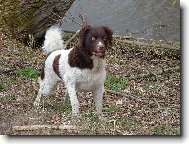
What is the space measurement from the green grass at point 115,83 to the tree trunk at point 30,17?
6.76 ft

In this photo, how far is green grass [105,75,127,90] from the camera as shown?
8297mm

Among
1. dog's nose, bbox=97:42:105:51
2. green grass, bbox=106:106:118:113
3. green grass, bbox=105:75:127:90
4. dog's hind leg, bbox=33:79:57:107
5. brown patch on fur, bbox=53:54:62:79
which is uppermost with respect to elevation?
dog's nose, bbox=97:42:105:51

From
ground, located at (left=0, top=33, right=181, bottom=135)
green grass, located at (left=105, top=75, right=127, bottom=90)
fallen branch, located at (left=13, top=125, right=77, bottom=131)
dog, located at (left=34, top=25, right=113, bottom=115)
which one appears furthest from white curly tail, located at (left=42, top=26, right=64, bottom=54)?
fallen branch, located at (left=13, top=125, right=77, bottom=131)

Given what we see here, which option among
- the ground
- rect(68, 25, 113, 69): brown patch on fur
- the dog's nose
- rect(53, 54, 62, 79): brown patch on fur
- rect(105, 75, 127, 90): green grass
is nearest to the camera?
the ground

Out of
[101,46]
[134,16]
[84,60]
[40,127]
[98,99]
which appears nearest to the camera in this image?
[40,127]

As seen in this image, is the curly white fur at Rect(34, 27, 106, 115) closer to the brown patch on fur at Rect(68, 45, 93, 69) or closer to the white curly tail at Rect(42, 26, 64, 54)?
the brown patch on fur at Rect(68, 45, 93, 69)

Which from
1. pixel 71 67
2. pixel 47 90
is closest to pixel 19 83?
pixel 47 90

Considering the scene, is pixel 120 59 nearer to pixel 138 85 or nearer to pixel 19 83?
pixel 138 85

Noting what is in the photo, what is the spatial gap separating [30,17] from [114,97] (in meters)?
3.10

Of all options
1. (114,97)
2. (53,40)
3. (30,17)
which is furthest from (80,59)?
(30,17)

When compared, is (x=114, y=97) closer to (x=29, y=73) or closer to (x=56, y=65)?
(x=56, y=65)

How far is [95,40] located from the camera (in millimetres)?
6238

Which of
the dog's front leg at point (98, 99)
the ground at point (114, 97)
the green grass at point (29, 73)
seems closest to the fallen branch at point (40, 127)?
the ground at point (114, 97)

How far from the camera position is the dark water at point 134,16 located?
9.40m
